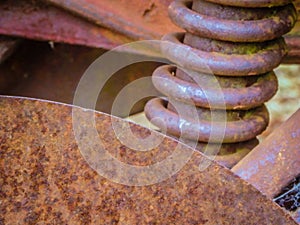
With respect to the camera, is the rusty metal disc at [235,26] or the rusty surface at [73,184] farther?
the rusty metal disc at [235,26]

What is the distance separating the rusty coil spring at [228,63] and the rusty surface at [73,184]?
1.24ft

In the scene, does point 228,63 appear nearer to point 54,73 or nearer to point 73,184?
point 73,184

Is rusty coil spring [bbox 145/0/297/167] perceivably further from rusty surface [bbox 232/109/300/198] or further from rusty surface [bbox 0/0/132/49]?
rusty surface [bbox 0/0/132/49]

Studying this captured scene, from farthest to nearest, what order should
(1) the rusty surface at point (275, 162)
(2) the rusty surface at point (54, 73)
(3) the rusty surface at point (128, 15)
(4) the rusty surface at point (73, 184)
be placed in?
1. (2) the rusty surface at point (54, 73)
2. (3) the rusty surface at point (128, 15)
3. (1) the rusty surface at point (275, 162)
4. (4) the rusty surface at point (73, 184)

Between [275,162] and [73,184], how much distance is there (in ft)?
1.38

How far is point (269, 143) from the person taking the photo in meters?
1.27

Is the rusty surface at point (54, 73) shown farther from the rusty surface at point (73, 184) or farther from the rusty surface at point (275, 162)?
the rusty surface at point (73, 184)

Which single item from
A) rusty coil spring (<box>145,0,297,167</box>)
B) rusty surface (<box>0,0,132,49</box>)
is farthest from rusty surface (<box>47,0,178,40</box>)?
rusty coil spring (<box>145,0,297,167</box>)

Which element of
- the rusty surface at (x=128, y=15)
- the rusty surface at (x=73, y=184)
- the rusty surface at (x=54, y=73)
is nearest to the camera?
the rusty surface at (x=73, y=184)

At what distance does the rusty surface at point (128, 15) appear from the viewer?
162cm

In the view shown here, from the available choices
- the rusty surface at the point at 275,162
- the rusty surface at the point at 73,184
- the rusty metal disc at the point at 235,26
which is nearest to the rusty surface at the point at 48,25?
the rusty metal disc at the point at 235,26

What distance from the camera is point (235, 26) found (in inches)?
50.4

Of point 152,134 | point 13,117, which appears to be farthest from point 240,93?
point 13,117

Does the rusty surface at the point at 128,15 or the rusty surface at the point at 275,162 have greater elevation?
the rusty surface at the point at 275,162
